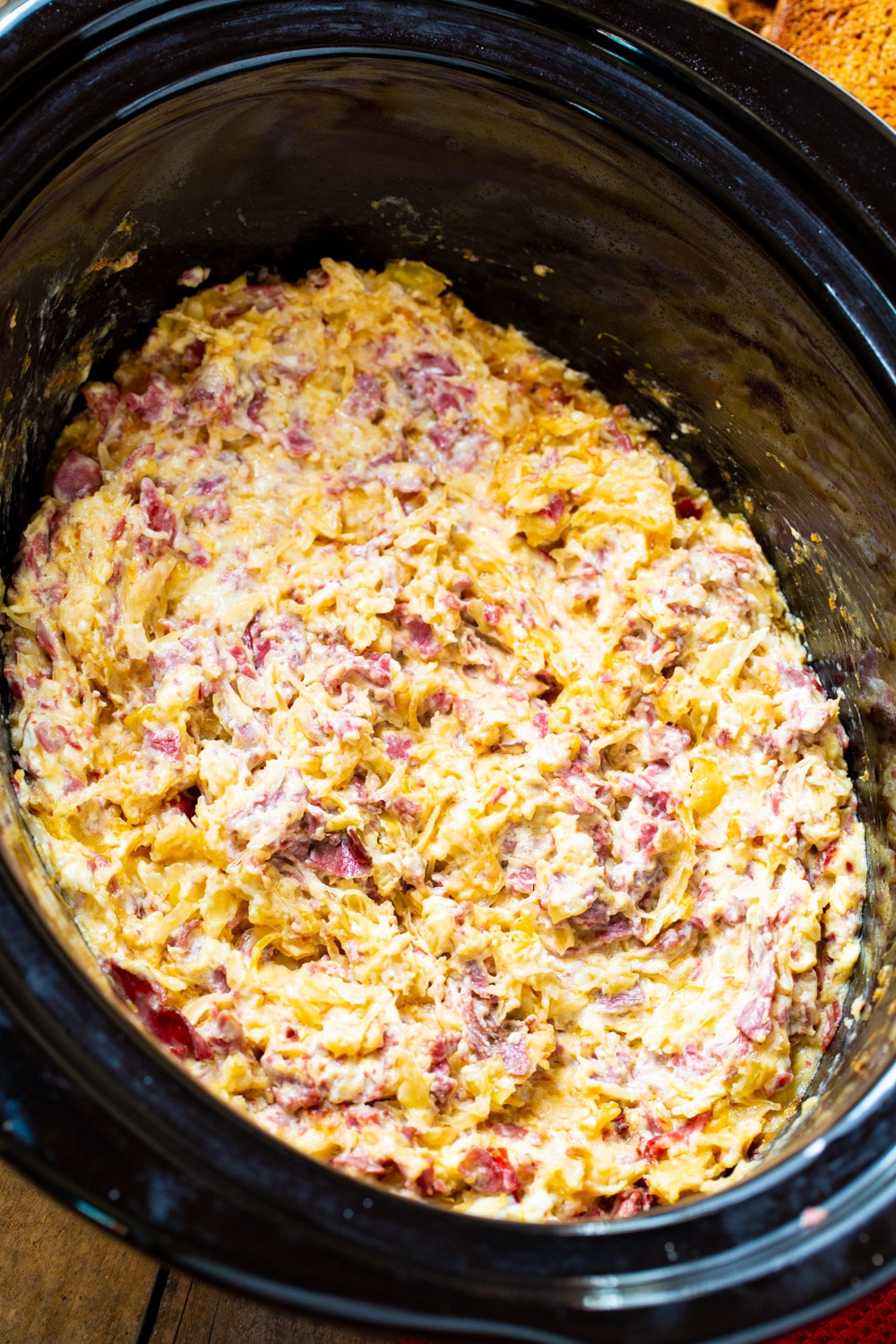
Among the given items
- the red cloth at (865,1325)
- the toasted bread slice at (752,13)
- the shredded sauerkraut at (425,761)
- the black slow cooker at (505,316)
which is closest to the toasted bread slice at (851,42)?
the toasted bread slice at (752,13)

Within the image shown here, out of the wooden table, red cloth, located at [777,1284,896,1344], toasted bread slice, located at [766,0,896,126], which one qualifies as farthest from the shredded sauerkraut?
toasted bread slice, located at [766,0,896,126]

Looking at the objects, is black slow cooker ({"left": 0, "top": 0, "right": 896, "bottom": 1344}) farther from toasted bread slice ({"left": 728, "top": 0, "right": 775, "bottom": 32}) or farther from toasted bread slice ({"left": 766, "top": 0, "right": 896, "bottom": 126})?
toasted bread slice ({"left": 728, "top": 0, "right": 775, "bottom": 32})

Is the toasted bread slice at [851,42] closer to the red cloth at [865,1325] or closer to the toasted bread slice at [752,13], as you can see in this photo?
the toasted bread slice at [752,13]

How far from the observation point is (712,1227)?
123 centimetres

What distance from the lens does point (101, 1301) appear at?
6.23 ft

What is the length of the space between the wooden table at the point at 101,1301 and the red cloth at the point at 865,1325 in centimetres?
28

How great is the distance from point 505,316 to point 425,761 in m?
1.06

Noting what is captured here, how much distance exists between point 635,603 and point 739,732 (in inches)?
12.5

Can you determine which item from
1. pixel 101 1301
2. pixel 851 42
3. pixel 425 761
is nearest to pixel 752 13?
pixel 851 42

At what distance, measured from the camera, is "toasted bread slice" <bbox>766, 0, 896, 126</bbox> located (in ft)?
7.73

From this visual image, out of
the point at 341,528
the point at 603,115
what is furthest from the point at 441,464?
the point at 603,115

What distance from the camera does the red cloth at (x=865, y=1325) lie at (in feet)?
5.99

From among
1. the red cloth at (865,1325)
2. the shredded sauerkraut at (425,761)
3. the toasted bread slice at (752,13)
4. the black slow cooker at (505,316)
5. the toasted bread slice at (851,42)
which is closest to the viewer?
the black slow cooker at (505,316)

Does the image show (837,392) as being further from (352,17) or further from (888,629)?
(352,17)
